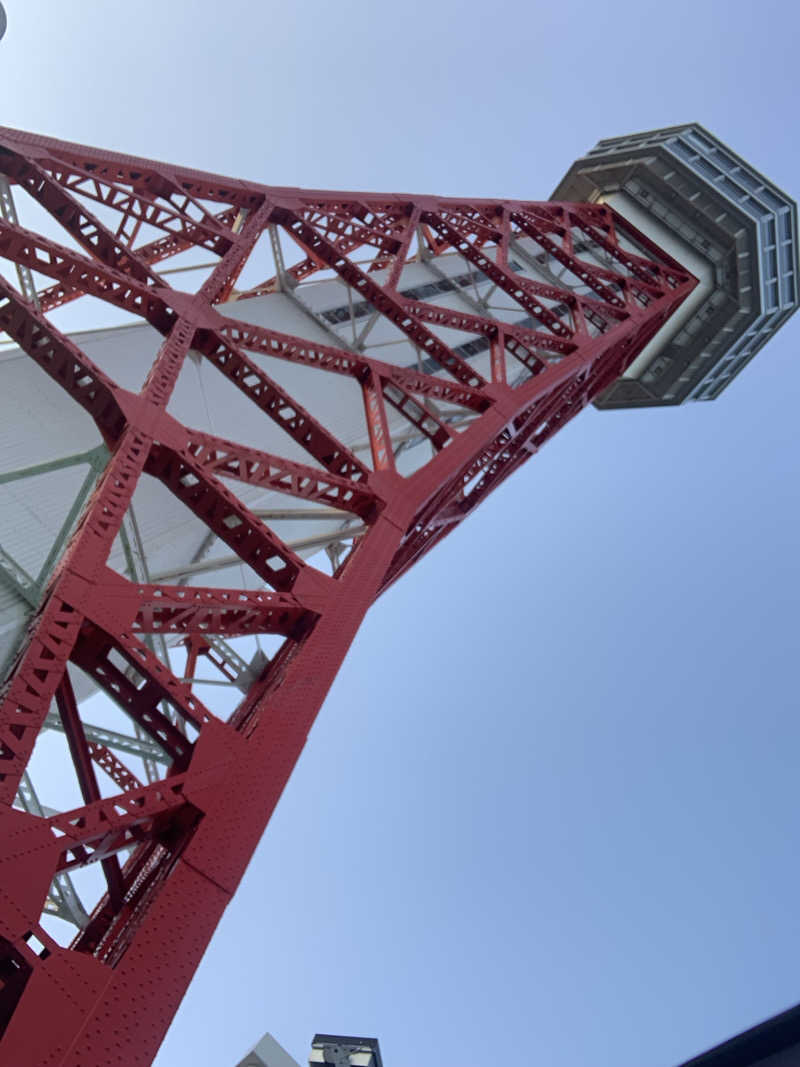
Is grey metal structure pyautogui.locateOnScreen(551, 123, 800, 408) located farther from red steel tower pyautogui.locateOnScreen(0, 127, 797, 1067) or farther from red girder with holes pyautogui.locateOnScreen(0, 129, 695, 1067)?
red girder with holes pyautogui.locateOnScreen(0, 129, 695, 1067)

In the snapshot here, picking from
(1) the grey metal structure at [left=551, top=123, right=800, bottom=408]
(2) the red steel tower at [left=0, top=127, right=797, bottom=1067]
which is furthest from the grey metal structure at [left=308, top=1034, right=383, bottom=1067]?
(1) the grey metal structure at [left=551, top=123, right=800, bottom=408]

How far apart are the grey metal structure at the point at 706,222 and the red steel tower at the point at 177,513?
1465 centimetres

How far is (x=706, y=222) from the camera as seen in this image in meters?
34.3

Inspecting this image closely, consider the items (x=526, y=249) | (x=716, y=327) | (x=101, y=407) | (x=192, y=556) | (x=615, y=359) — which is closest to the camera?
(x=101, y=407)

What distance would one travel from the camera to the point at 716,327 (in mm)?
35844

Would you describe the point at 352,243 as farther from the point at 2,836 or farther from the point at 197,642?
the point at 2,836

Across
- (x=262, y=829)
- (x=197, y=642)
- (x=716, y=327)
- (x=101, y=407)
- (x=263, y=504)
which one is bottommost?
(x=262, y=829)

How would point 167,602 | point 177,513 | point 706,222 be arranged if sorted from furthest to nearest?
point 706,222
point 177,513
point 167,602

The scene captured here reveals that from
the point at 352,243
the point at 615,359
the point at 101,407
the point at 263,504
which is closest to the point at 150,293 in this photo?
the point at 101,407

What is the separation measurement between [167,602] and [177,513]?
23.6 feet

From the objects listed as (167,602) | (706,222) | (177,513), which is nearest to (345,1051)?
(177,513)

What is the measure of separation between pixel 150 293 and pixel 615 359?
17035 mm

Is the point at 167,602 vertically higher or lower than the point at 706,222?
lower

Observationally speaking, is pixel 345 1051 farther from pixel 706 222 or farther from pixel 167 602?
pixel 706 222
